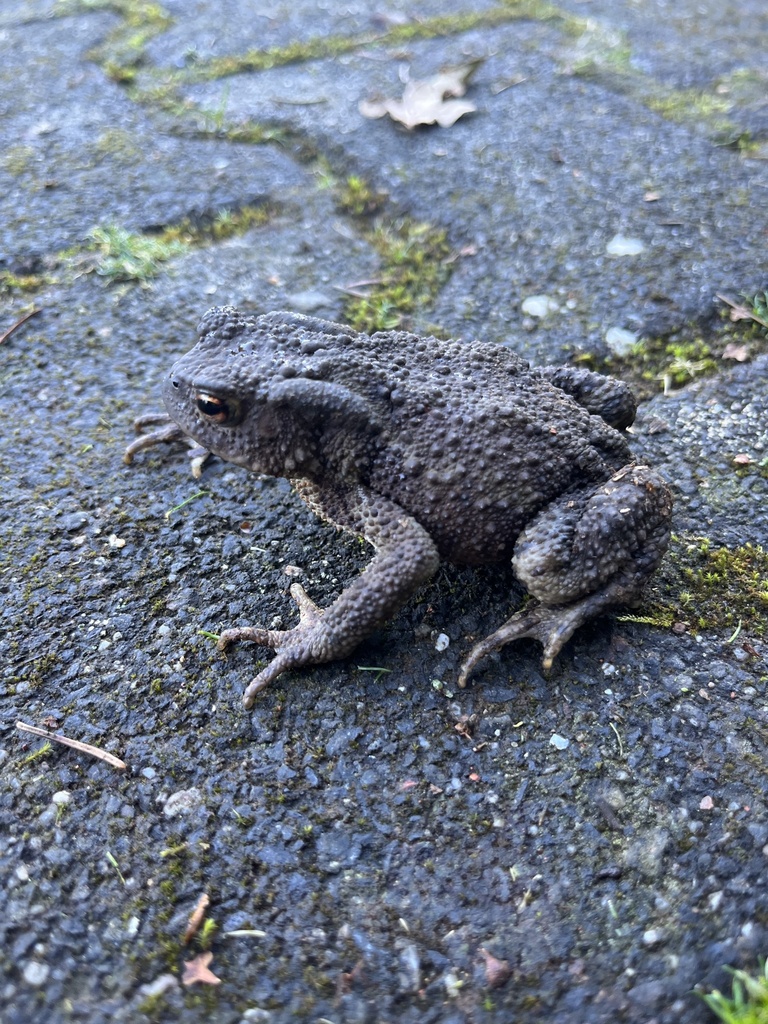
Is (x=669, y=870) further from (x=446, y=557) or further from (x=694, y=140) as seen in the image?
(x=694, y=140)

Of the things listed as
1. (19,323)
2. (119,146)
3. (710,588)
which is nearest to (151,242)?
(19,323)

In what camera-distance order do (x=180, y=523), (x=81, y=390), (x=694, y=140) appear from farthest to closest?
(x=694, y=140) < (x=81, y=390) < (x=180, y=523)

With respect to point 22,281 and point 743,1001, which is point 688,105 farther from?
point 743,1001

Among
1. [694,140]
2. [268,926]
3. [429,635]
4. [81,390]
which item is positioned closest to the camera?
[268,926]

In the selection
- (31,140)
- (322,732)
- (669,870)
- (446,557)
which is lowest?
(669,870)

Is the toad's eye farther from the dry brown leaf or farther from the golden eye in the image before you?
the dry brown leaf

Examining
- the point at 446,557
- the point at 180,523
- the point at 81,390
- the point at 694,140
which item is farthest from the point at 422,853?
the point at 694,140
